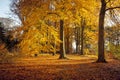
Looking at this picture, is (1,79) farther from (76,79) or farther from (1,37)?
(1,37)

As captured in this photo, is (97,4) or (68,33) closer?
(97,4)

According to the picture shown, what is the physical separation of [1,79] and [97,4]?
1515 centimetres

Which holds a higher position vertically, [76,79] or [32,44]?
[32,44]

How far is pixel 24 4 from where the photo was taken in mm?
23250

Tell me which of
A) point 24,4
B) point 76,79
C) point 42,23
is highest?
point 24,4

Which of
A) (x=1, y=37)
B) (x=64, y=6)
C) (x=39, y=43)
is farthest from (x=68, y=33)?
(x=64, y=6)

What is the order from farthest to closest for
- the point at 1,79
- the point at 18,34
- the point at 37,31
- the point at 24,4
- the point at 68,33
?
1. the point at 68,33
2. the point at 18,34
3. the point at 37,31
4. the point at 24,4
5. the point at 1,79

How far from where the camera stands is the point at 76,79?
39.3ft

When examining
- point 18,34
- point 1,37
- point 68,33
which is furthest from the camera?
point 68,33

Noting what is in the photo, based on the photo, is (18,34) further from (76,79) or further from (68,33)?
(68,33)

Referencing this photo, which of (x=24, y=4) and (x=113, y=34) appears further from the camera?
(x=113, y=34)

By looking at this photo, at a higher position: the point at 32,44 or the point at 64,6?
the point at 64,6

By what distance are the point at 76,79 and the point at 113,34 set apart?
42.0 meters

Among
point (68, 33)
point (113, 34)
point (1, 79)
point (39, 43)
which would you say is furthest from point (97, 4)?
point (113, 34)
